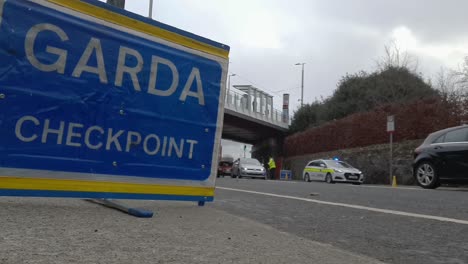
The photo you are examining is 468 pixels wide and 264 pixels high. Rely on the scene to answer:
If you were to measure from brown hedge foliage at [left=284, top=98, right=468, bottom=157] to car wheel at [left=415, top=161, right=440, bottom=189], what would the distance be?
10312mm

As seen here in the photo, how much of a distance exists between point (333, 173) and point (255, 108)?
2822cm

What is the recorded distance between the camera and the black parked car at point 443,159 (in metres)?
11.6

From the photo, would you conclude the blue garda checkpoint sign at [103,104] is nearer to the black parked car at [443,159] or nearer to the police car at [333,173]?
the black parked car at [443,159]

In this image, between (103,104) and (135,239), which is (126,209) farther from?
(135,239)

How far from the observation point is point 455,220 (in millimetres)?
5684

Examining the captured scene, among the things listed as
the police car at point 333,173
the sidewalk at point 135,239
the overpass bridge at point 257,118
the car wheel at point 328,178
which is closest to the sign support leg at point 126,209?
the sidewalk at point 135,239

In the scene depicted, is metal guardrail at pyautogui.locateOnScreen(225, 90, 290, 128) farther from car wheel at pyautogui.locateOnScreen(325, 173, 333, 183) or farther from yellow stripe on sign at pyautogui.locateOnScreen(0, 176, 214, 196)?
yellow stripe on sign at pyautogui.locateOnScreen(0, 176, 214, 196)

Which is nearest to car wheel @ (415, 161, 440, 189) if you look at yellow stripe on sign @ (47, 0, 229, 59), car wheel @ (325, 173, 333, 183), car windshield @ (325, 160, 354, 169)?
yellow stripe on sign @ (47, 0, 229, 59)

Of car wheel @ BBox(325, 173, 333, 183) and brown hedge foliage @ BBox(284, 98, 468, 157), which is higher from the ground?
brown hedge foliage @ BBox(284, 98, 468, 157)

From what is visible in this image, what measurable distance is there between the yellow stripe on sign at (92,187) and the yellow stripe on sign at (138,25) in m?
1.54

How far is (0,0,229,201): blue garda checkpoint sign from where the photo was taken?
13.3ft

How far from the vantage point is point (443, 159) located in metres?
11.9

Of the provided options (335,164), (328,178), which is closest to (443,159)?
(328,178)

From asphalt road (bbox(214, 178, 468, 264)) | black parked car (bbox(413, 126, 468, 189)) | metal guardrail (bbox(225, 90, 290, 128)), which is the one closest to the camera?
asphalt road (bbox(214, 178, 468, 264))
